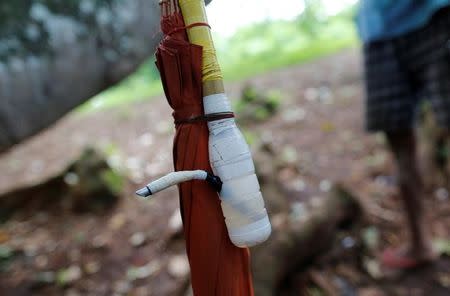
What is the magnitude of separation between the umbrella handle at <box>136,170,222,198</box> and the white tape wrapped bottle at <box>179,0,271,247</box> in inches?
0.7

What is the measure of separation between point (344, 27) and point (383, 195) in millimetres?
6109

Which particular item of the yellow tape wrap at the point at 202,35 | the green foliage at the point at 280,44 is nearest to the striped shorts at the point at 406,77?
the yellow tape wrap at the point at 202,35

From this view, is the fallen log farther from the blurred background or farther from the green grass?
the green grass

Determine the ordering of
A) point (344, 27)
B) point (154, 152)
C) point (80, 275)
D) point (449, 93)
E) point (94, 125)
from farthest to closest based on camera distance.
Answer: point (344, 27), point (94, 125), point (154, 152), point (80, 275), point (449, 93)

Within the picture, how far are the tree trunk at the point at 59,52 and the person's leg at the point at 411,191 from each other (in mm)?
1308

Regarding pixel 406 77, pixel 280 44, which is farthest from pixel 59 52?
pixel 280 44

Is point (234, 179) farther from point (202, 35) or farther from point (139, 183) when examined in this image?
point (139, 183)

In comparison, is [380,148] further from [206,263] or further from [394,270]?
[206,263]

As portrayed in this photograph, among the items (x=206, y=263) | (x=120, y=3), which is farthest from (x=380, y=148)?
(x=206, y=263)

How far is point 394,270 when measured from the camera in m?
2.29

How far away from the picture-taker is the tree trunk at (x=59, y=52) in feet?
6.29

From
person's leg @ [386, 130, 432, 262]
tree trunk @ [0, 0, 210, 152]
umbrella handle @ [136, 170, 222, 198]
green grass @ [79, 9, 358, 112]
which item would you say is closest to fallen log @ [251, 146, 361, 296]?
person's leg @ [386, 130, 432, 262]

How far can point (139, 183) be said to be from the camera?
3420mm

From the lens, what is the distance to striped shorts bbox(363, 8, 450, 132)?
1746mm
